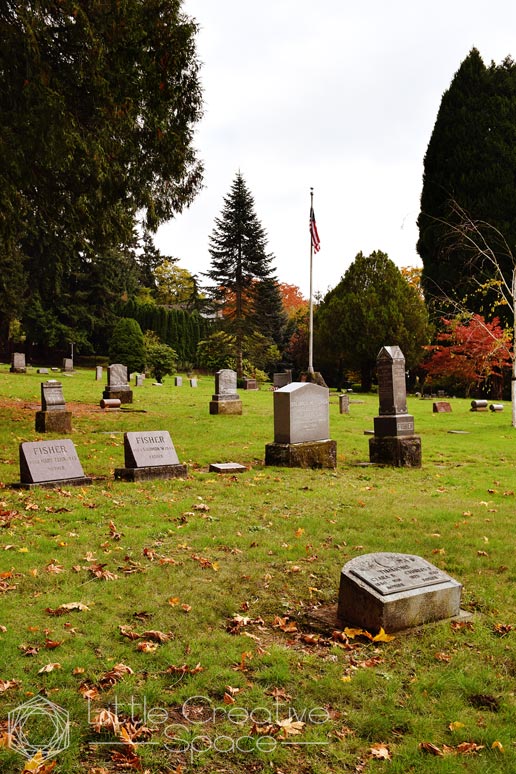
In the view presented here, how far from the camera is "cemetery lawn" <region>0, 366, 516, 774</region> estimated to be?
3184mm

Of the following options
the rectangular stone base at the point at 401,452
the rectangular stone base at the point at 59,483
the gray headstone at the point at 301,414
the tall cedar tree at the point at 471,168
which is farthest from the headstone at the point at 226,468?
the tall cedar tree at the point at 471,168

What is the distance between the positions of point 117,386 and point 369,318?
21249 mm

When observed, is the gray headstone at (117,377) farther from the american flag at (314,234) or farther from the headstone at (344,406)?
the american flag at (314,234)

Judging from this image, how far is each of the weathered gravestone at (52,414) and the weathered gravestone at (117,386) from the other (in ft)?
19.7

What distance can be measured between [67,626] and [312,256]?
2439 cm

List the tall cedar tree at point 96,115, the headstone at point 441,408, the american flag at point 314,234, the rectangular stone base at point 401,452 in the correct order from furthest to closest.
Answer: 1. the american flag at point 314,234
2. the headstone at point 441,408
3. the rectangular stone base at point 401,452
4. the tall cedar tree at point 96,115

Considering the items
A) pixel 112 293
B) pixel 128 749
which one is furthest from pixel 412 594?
pixel 112 293

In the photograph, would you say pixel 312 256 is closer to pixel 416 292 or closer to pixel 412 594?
pixel 416 292

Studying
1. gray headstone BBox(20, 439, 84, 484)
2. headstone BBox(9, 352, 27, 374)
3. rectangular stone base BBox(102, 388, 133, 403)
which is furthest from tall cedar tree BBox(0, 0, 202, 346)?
headstone BBox(9, 352, 27, 374)

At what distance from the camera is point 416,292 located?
39375 millimetres

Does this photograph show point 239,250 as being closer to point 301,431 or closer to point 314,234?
point 314,234

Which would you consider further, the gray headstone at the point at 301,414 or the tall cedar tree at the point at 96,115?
the gray headstone at the point at 301,414

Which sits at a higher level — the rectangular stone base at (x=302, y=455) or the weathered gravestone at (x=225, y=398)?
the weathered gravestone at (x=225, y=398)

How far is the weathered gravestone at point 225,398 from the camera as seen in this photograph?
19.5m
